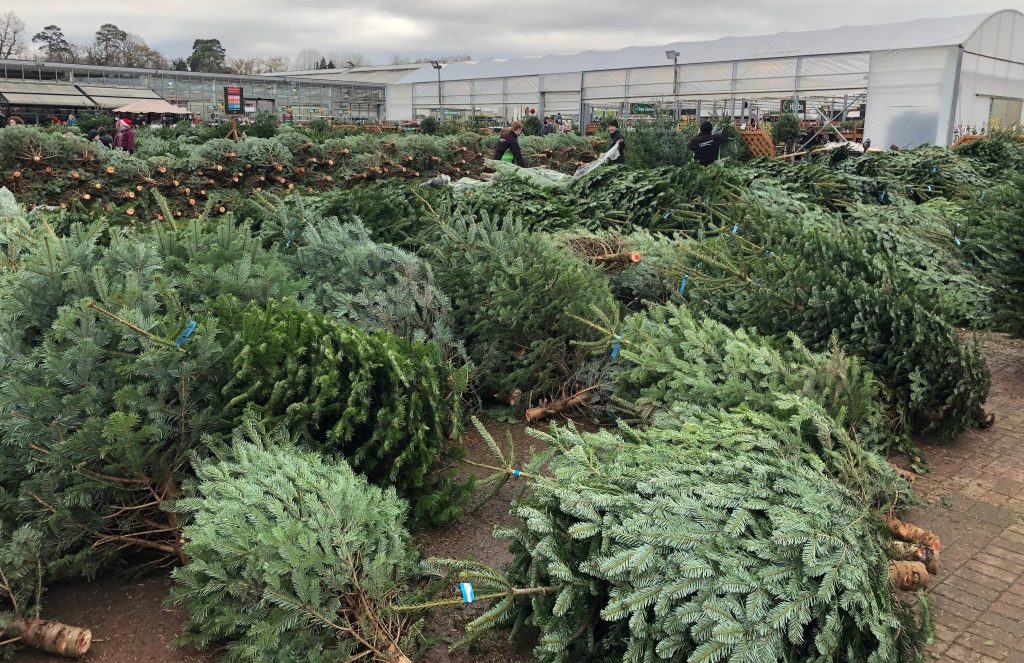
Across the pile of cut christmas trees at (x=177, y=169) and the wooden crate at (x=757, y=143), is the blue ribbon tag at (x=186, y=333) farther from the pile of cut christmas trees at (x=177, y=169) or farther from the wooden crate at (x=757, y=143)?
the wooden crate at (x=757, y=143)

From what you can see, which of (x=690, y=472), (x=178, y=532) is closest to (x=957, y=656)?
(x=690, y=472)

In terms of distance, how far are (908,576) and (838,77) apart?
26.0 metres

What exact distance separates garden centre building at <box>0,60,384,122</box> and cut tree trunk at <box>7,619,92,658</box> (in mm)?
34489

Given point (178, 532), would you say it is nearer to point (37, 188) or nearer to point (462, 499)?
point (462, 499)

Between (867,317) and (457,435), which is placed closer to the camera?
(457,435)

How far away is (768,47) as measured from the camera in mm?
27906

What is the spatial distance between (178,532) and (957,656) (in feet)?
11.2

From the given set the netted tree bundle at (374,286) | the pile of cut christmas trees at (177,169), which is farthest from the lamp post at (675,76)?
the netted tree bundle at (374,286)

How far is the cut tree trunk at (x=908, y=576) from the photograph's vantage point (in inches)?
126

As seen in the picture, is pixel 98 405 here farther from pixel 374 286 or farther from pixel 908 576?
pixel 908 576

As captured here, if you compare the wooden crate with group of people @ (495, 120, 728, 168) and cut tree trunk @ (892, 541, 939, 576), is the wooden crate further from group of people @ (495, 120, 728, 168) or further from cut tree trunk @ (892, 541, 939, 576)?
cut tree trunk @ (892, 541, 939, 576)

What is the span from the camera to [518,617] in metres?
3.01

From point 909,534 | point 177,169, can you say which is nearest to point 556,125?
point 177,169

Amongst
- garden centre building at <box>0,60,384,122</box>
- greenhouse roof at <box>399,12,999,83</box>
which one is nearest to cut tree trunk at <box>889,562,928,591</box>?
greenhouse roof at <box>399,12,999,83</box>
